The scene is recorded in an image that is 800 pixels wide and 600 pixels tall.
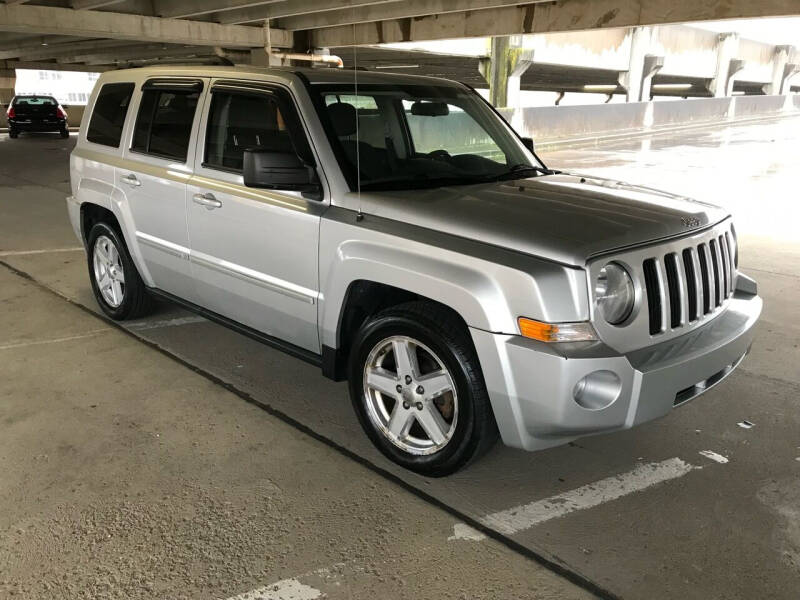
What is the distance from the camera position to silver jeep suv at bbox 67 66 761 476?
2896mm

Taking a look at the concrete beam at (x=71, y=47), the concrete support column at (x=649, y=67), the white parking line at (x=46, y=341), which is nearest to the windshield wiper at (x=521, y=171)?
the white parking line at (x=46, y=341)

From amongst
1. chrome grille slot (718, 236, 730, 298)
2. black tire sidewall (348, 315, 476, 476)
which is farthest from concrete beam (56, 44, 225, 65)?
chrome grille slot (718, 236, 730, 298)

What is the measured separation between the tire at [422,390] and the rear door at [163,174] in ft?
5.46

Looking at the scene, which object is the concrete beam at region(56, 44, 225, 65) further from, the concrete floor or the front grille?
the front grille

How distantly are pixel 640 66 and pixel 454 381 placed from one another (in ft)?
107

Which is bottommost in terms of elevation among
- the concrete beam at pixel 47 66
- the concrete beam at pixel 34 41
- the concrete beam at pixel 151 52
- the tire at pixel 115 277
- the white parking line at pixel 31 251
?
the white parking line at pixel 31 251

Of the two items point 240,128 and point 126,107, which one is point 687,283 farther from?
point 126,107

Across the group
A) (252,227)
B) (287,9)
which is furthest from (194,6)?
(252,227)

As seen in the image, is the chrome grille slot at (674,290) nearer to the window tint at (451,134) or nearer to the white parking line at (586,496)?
the white parking line at (586,496)

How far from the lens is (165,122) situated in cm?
469

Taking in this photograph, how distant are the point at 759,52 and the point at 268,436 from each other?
162 feet

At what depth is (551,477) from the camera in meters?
3.46

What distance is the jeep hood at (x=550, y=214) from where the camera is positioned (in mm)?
2986

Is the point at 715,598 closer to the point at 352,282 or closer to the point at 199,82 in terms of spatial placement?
the point at 352,282
